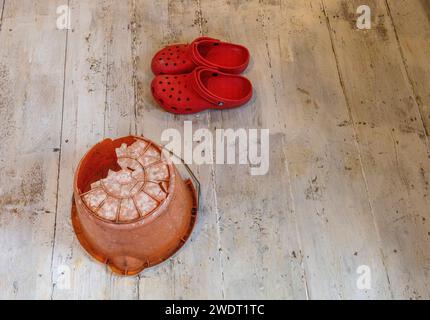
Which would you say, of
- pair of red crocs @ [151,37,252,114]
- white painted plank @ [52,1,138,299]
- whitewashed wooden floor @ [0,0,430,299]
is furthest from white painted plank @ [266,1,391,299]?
white painted plank @ [52,1,138,299]

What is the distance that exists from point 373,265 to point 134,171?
2.18 ft

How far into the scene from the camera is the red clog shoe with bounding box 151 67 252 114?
1.37 metres

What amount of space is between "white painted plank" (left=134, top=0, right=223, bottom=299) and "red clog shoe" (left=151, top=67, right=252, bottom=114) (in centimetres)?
4

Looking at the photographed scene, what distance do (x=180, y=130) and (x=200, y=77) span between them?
17 centimetres

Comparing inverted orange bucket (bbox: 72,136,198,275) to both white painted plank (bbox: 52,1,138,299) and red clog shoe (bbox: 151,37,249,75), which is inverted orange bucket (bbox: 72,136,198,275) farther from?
red clog shoe (bbox: 151,37,249,75)

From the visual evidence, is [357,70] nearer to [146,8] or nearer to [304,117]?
[304,117]

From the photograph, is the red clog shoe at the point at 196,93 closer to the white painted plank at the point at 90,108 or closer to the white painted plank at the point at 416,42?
the white painted plank at the point at 90,108

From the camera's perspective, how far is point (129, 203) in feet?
3.38

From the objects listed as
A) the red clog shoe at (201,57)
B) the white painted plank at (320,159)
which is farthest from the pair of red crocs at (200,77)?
the white painted plank at (320,159)

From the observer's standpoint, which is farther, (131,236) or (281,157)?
(281,157)

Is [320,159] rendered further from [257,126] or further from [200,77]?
[200,77]

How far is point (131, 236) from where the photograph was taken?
106cm

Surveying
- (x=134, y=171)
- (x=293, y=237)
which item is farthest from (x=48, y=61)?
(x=293, y=237)

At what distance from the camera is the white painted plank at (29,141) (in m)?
1.21
